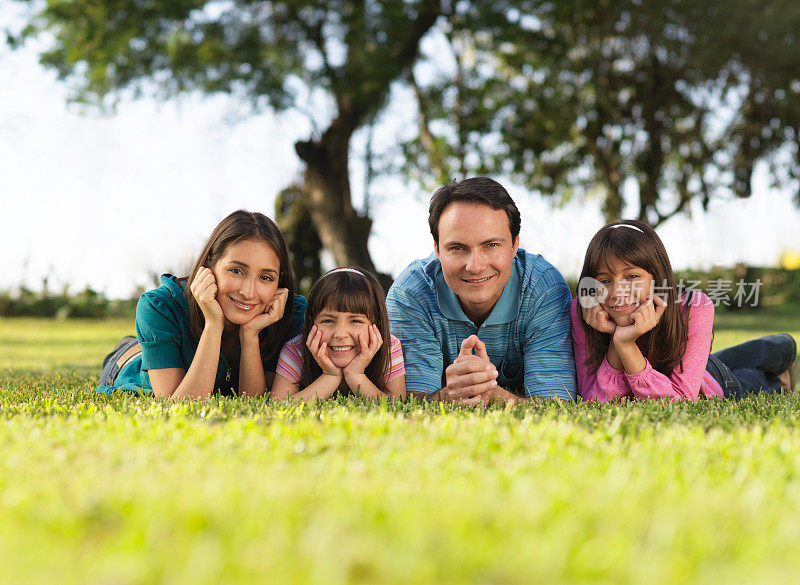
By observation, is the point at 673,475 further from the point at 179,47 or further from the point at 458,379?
the point at 179,47

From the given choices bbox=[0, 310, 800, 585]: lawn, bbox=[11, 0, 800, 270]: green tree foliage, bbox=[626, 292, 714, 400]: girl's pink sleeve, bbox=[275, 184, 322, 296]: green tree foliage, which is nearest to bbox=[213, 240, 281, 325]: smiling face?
bbox=[0, 310, 800, 585]: lawn

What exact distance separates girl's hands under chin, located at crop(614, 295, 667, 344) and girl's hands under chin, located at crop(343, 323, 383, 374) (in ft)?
5.07

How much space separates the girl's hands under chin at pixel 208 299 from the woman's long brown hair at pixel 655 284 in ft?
7.93

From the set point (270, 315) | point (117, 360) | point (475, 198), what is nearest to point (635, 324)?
point (475, 198)

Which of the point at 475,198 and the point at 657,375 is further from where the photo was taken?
the point at 475,198

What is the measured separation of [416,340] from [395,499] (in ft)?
9.73

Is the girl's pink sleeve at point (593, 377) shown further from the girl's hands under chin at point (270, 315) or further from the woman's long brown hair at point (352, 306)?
the girl's hands under chin at point (270, 315)

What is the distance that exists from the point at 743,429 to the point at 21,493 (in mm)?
2736

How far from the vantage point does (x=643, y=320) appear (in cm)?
406

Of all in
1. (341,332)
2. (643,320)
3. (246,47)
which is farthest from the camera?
(246,47)

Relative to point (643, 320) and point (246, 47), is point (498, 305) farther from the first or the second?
point (246, 47)

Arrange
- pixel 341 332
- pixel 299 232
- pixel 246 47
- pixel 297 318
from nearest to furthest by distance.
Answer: pixel 341 332 → pixel 297 318 → pixel 246 47 → pixel 299 232

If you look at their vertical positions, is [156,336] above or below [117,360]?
above

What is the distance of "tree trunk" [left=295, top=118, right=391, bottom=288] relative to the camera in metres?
15.7
